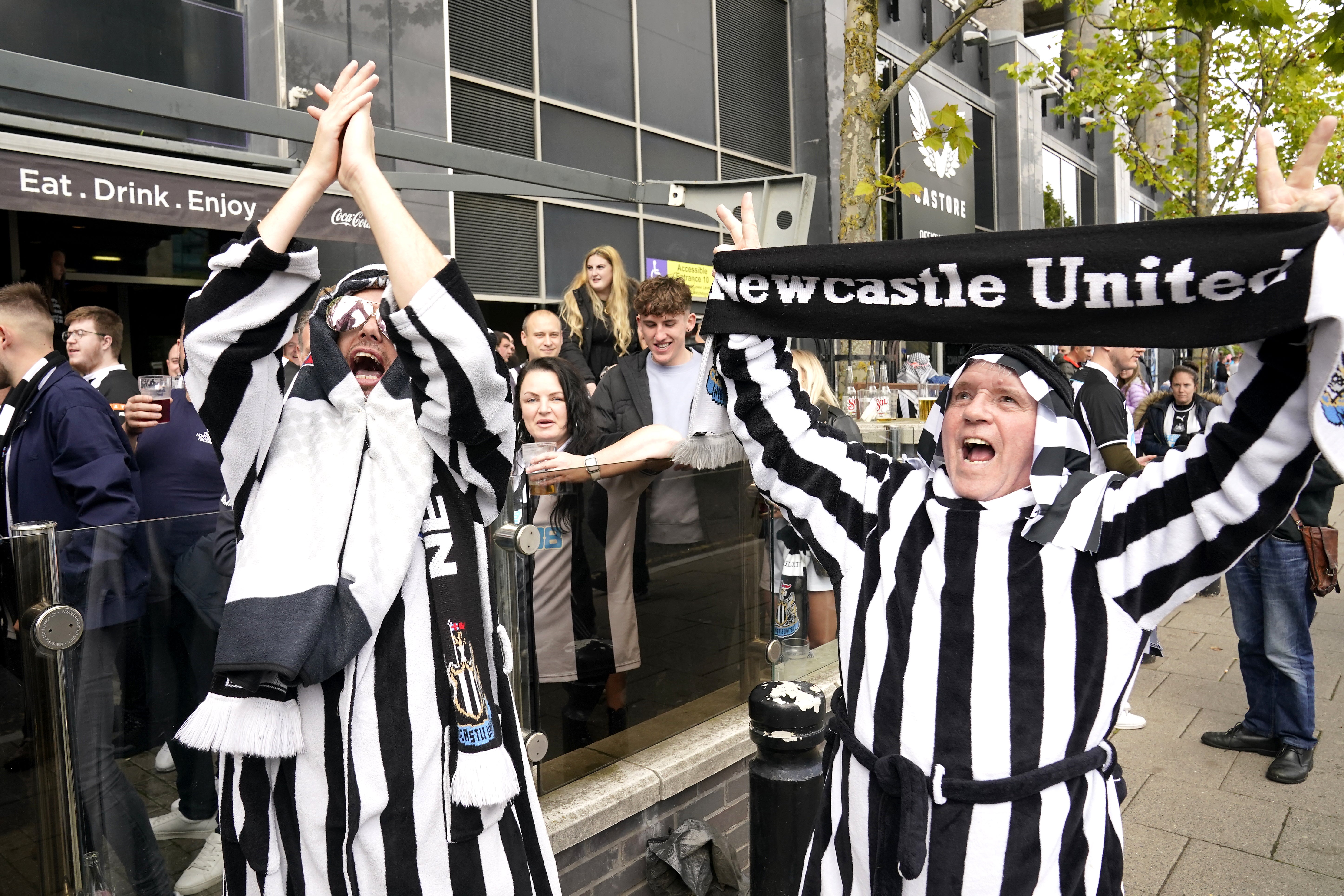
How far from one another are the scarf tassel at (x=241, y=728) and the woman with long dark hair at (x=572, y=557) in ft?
4.53

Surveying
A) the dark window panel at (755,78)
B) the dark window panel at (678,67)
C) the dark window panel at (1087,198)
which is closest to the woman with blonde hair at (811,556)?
the dark window panel at (678,67)

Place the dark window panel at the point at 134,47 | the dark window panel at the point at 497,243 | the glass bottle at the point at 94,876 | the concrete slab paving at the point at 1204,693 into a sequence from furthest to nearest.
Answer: the dark window panel at the point at 497,243 → the dark window panel at the point at 134,47 → the concrete slab paving at the point at 1204,693 → the glass bottle at the point at 94,876

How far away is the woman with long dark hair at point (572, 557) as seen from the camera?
3371 mm

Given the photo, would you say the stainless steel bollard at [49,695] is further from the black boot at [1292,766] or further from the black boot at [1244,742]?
the black boot at [1244,742]

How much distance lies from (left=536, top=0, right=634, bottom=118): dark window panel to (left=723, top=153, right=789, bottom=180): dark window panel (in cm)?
203

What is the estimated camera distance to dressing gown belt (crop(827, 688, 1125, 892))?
2.07 m

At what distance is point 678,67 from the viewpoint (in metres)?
12.8

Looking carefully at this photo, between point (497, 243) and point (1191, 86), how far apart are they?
37.2ft

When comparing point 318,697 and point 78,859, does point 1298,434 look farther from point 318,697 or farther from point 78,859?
point 78,859

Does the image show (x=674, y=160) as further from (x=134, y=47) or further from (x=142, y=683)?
(x=142, y=683)

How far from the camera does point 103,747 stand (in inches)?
101

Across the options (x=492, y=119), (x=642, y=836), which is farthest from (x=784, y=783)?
(x=492, y=119)

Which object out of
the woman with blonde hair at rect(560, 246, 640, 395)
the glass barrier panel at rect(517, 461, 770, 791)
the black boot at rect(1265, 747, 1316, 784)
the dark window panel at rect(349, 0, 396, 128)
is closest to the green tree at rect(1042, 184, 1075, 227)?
the dark window panel at rect(349, 0, 396, 128)

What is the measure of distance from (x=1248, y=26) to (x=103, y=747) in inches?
251
